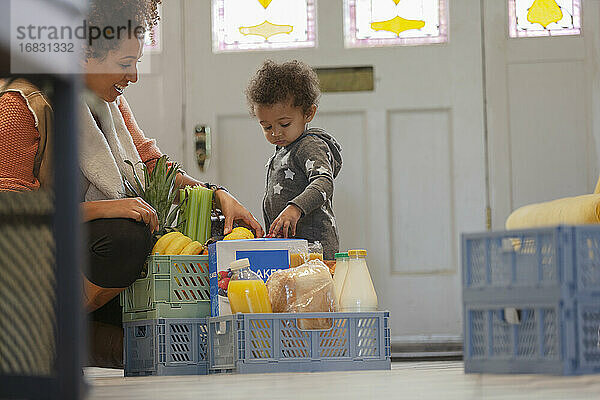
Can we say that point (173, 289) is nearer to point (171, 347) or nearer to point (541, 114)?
point (171, 347)

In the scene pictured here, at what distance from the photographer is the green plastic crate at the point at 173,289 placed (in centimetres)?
174

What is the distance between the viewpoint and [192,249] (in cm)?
181

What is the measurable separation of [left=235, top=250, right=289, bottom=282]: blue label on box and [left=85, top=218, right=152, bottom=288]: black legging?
0.64 feet

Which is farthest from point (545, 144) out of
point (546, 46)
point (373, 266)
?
point (373, 266)

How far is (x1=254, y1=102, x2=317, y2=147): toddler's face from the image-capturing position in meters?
2.69

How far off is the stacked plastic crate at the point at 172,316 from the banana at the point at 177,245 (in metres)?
0.03

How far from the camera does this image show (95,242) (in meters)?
1.70

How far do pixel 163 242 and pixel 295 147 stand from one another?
918 millimetres

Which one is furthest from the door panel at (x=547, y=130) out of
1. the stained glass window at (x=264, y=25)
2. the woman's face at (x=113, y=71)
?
the woman's face at (x=113, y=71)

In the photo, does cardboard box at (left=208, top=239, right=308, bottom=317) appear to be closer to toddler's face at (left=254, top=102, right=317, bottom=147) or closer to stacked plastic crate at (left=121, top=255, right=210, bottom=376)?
stacked plastic crate at (left=121, top=255, right=210, bottom=376)

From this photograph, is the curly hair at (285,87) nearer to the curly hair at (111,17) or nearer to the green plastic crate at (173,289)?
the curly hair at (111,17)

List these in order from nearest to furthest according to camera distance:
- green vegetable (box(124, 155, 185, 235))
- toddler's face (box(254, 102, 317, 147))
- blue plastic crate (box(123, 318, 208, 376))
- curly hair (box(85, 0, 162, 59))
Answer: blue plastic crate (box(123, 318, 208, 376))
green vegetable (box(124, 155, 185, 235))
curly hair (box(85, 0, 162, 59))
toddler's face (box(254, 102, 317, 147))

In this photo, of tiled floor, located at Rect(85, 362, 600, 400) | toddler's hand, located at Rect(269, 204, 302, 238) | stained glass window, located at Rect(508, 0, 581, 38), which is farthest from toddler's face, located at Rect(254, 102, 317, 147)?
tiled floor, located at Rect(85, 362, 600, 400)

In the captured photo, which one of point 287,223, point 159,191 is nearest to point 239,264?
point 159,191
